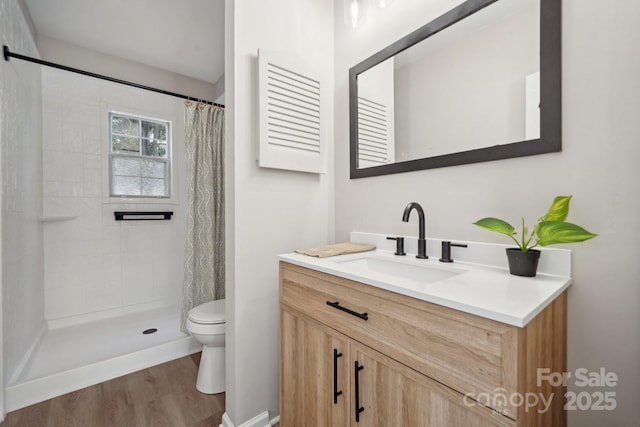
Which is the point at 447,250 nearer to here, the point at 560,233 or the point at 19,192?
the point at 560,233

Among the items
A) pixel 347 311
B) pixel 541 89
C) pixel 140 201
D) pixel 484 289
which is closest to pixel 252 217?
pixel 347 311

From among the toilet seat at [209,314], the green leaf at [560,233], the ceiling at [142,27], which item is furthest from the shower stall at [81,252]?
the green leaf at [560,233]

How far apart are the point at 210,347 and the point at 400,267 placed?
1307 millimetres

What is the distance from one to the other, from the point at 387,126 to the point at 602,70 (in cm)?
79

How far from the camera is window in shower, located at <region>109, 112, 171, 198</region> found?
107 inches

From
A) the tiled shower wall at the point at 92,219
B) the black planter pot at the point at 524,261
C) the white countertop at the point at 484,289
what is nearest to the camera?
the white countertop at the point at 484,289

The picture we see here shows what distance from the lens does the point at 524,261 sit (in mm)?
846

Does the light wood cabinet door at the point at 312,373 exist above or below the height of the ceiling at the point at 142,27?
below

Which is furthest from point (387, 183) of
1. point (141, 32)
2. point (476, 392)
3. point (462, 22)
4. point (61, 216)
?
point (61, 216)

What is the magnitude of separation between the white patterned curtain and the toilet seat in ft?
1.15

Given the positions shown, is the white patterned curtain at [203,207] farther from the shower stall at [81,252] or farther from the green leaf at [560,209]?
the green leaf at [560,209]

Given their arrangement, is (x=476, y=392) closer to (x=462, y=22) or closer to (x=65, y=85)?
(x=462, y=22)

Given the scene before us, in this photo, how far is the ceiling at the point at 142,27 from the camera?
2039 mm

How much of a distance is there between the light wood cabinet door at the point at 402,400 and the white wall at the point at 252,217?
0.65 meters
